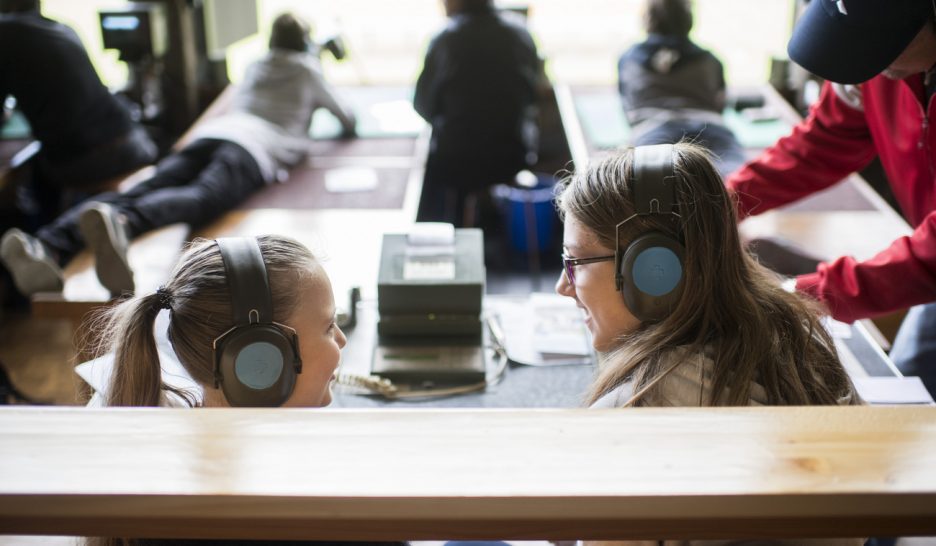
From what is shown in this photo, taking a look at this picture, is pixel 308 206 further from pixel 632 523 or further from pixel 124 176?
pixel 632 523

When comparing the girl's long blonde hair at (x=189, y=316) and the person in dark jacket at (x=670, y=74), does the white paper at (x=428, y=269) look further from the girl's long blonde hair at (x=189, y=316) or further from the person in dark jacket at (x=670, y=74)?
the person in dark jacket at (x=670, y=74)

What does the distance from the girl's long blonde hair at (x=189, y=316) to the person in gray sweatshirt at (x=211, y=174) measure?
1.34m

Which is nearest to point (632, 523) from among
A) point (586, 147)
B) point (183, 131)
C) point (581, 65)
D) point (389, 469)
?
point (389, 469)

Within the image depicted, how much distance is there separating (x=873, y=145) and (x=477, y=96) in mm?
2104

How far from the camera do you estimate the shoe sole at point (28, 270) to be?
258 centimetres

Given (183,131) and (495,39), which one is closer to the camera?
(495,39)

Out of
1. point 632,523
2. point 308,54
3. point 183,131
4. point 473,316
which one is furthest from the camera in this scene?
point 183,131

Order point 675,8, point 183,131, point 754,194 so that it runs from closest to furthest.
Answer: point 754,194 < point 675,8 < point 183,131

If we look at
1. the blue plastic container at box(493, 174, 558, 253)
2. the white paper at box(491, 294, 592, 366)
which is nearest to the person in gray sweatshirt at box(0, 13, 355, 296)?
the blue plastic container at box(493, 174, 558, 253)

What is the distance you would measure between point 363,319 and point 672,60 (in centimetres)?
223

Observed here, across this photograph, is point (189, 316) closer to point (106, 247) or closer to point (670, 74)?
point (106, 247)

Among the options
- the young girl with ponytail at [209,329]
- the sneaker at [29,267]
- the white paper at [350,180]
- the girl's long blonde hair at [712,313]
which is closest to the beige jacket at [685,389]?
the girl's long blonde hair at [712,313]

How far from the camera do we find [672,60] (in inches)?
146

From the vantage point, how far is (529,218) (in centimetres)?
419
